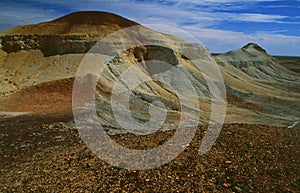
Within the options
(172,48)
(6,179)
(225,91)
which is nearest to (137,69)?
(172,48)

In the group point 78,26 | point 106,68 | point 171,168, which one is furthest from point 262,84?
point 171,168

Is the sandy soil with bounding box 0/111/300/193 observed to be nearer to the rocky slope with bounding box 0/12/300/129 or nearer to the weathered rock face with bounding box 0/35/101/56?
the rocky slope with bounding box 0/12/300/129

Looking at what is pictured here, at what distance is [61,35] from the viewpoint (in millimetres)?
26484

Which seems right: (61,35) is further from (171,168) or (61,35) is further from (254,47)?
(254,47)

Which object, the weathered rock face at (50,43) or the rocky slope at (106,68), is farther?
the weathered rock face at (50,43)

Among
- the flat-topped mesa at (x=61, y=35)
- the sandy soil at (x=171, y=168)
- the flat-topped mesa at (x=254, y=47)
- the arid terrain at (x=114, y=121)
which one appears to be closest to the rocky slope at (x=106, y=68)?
the flat-topped mesa at (x=61, y=35)

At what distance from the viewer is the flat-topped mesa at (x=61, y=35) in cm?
2589

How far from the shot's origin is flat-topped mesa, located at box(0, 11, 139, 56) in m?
25.9

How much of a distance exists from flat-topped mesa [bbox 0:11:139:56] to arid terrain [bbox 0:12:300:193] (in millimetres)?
102

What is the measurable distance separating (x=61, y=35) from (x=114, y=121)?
52.8 ft

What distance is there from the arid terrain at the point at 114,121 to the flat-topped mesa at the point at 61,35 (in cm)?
10

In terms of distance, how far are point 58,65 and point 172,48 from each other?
532 inches

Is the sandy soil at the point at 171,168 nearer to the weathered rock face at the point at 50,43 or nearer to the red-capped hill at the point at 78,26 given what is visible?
the weathered rock face at the point at 50,43

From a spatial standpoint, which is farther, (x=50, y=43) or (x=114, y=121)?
(x=50, y=43)
